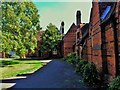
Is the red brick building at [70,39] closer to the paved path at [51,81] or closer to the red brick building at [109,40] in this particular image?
the paved path at [51,81]

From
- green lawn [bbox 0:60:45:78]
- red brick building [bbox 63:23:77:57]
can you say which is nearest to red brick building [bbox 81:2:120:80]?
green lawn [bbox 0:60:45:78]

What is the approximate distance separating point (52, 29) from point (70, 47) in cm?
866

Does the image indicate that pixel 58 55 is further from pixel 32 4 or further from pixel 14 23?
pixel 14 23

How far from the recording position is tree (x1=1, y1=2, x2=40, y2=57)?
2305 cm

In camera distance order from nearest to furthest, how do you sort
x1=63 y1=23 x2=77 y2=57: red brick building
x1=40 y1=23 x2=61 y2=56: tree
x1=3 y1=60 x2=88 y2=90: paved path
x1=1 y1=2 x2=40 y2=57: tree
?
1. x1=3 y1=60 x2=88 y2=90: paved path
2. x1=1 y1=2 x2=40 y2=57: tree
3. x1=63 y1=23 x2=77 y2=57: red brick building
4. x1=40 y1=23 x2=61 y2=56: tree

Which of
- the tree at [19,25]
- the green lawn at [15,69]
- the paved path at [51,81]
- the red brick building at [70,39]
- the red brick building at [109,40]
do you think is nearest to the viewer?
the red brick building at [109,40]

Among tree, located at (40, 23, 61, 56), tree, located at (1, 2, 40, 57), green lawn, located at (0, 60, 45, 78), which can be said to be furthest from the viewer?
→ tree, located at (40, 23, 61, 56)

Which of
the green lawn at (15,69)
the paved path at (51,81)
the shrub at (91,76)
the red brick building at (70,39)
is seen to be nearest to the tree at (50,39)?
the red brick building at (70,39)

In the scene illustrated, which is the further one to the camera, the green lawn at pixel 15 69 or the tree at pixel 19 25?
the tree at pixel 19 25

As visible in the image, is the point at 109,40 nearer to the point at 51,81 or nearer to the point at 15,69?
the point at 51,81

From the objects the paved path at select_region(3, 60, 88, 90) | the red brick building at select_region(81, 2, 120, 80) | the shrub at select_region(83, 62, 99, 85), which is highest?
the red brick building at select_region(81, 2, 120, 80)

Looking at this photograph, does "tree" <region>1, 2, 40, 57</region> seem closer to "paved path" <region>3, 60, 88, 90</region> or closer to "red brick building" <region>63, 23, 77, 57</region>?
"paved path" <region>3, 60, 88, 90</region>

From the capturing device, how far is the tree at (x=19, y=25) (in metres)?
23.0

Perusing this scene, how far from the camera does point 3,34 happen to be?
21750mm
